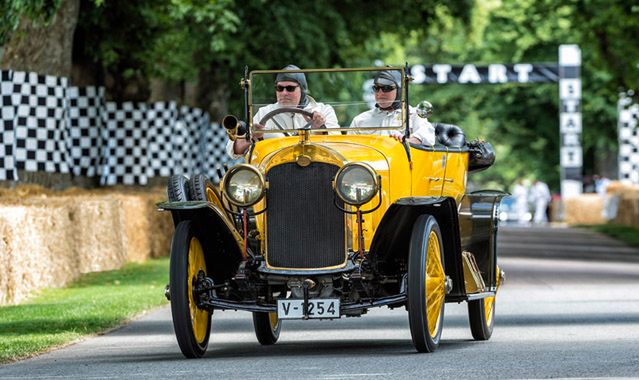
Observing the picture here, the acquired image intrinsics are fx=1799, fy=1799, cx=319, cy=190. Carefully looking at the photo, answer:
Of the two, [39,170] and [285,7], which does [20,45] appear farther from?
[285,7]

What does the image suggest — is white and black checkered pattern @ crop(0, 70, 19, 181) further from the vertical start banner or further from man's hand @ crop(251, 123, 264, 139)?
the vertical start banner

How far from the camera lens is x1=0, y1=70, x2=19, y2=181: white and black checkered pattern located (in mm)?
25375

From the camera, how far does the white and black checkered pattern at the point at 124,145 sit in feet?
114

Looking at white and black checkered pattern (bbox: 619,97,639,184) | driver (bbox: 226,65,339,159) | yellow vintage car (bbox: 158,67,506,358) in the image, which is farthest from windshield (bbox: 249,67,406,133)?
white and black checkered pattern (bbox: 619,97,639,184)

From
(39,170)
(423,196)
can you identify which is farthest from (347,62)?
(423,196)

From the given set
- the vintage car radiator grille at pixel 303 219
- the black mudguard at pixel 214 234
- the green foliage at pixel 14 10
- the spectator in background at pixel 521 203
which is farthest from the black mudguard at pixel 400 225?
the spectator in background at pixel 521 203

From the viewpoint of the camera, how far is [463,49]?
74500mm

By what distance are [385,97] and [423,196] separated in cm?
130

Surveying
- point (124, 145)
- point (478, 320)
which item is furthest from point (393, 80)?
point (124, 145)

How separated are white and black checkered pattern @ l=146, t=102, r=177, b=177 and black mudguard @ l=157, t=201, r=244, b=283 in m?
22.6

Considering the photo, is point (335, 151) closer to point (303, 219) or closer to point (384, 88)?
point (303, 219)

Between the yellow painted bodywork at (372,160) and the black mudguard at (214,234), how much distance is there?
9.1 inches

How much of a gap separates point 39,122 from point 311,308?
15.6m

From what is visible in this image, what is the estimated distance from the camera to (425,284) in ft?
40.0
